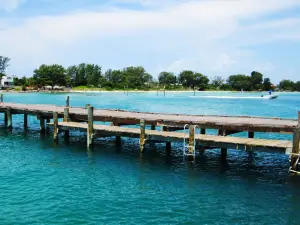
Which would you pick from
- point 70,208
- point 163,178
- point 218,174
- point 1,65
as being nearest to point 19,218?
point 70,208

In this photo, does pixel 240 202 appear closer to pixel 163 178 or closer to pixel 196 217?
pixel 196 217

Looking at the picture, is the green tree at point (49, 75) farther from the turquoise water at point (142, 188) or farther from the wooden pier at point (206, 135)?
the turquoise water at point (142, 188)

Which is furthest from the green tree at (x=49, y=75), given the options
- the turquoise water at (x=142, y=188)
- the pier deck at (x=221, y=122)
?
the turquoise water at (x=142, y=188)

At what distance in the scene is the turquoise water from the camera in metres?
14.8

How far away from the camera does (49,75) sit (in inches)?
7087

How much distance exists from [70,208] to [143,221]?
3193 millimetres

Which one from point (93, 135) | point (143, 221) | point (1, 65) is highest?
point (1, 65)

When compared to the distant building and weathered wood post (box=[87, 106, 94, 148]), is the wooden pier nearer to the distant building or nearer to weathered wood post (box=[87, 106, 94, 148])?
weathered wood post (box=[87, 106, 94, 148])

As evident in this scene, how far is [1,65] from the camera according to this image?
196625 millimetres

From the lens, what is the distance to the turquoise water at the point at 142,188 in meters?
14.8

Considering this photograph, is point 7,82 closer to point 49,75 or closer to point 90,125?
point 49,75

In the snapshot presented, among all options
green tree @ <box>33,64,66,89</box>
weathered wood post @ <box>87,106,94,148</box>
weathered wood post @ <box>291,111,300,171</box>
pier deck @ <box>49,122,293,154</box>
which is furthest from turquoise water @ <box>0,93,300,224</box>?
green tree @ <box>33,64,66,89</box>

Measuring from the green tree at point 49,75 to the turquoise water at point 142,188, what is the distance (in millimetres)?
158339

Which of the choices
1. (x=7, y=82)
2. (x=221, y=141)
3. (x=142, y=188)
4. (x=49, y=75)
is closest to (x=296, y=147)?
(x=221, y=141)
